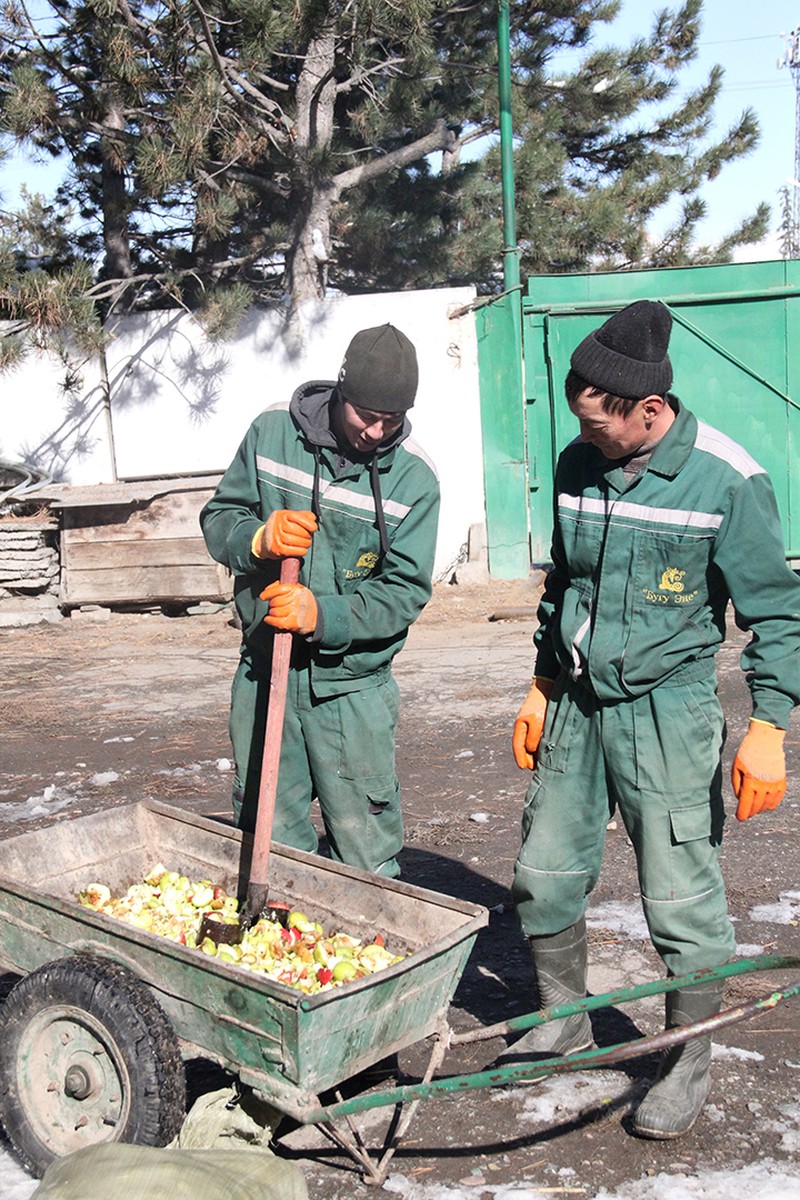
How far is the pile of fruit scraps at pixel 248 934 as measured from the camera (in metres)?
3.01

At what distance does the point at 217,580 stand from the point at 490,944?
6.68 metres

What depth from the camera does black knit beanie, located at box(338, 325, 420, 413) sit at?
11.0ft

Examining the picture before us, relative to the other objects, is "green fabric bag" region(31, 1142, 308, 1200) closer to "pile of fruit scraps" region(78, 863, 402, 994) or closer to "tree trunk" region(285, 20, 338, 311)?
"pile of fruit scraps" region(78, 863, 402, 994)

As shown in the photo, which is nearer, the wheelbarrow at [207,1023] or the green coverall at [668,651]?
the wheelbarrow at [207,1023]

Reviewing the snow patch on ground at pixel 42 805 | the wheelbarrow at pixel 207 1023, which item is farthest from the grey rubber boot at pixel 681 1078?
the snow patch on ground at pixel 42 805

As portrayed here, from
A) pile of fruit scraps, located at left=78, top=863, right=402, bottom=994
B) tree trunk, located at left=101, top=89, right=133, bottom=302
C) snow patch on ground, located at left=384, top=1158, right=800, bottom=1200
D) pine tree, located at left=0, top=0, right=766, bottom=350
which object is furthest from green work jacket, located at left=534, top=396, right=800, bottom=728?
tree trunk, located at left=101, top=89, right=133, bottom=302

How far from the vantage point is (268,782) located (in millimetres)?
3227

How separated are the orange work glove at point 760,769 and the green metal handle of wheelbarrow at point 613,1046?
0.58 meters

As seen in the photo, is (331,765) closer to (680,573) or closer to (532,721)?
(532,721)

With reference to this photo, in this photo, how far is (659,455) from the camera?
119 inches

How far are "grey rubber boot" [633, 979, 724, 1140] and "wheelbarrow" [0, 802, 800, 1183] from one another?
415mm

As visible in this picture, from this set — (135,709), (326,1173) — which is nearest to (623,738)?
(326,1173)

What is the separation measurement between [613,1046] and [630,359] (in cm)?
157

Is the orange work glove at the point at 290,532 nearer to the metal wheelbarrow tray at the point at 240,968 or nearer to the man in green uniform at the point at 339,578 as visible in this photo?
the man in green uniform at the point at 339,578
